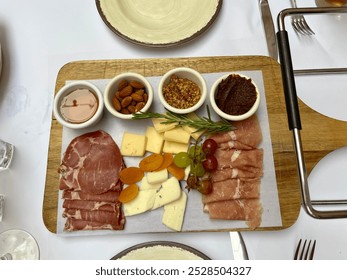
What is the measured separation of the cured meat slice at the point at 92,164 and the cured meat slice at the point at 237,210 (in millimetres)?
268

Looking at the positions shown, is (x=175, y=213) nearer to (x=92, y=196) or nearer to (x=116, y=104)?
(x=92, y=196)

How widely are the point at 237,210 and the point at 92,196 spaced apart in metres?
0.39

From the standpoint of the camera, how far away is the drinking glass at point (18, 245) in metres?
0.91

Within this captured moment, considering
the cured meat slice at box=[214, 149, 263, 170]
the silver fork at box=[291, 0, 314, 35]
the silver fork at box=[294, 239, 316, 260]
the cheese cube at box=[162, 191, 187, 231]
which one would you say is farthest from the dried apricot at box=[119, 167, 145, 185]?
the silver fork at box=[291, 0, 314, 35]

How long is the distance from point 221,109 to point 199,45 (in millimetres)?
253

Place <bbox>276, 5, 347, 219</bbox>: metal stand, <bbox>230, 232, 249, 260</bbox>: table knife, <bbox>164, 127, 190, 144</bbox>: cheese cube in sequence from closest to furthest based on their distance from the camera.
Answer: <bbox>276, 5, 347, 219</bbox>: metal stand
<bbox>230, 232, 249, 260</bbox>: table knife
<bbox>164, 127, 190, 144</bbox>: cheese cube

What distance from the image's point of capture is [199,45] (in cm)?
111

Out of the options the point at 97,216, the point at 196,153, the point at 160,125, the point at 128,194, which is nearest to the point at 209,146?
the point at 196,153

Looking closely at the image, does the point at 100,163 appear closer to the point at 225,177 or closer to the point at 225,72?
the point at 225,177

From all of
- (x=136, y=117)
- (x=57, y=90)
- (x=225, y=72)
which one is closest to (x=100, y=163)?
(x=136, y=117)

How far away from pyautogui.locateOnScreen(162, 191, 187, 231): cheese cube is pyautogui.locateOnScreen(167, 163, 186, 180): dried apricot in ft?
0.15

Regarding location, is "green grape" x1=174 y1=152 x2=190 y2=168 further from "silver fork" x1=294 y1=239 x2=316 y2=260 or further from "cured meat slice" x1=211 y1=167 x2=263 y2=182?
"silver fork" x1=294 y1=239 x2=316 y2=260

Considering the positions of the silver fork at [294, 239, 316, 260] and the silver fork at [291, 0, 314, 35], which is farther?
the silver fork at [291, 0, 314, 35]

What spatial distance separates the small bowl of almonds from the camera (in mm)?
976
